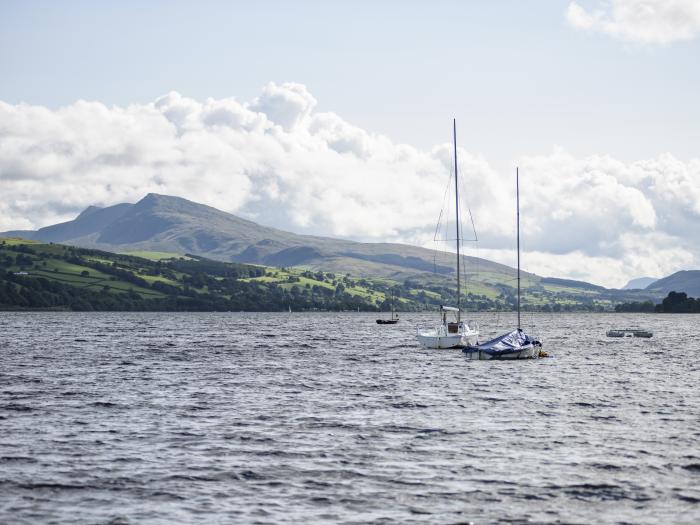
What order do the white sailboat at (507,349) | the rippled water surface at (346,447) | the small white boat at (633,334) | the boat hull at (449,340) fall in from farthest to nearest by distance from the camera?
the small white boat at (633,334), the boat hull at (449,340), the white sailboat at (507,349), the rippled water surface at (346,447)

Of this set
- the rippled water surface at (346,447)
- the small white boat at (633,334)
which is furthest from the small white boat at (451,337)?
the small white boat at (633,334)

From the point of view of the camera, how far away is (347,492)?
34.7 metres

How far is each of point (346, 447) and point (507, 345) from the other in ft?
229

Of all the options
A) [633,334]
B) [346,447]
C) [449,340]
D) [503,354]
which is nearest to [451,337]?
[449,340]

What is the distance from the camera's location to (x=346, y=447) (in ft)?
145

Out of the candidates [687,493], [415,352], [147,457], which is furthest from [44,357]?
[687,493]

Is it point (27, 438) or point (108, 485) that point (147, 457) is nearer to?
point (108, 485)

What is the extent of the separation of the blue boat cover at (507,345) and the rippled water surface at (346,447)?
18.5m

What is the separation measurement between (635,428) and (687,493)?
55.8 ft

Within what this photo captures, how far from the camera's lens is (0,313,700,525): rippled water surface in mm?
32469

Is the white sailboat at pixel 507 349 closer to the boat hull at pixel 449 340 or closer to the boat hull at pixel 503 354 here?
the boat hull at pixel 503 354

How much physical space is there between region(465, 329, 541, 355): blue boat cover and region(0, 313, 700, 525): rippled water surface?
18.5 metres

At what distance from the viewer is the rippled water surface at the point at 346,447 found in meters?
32.5

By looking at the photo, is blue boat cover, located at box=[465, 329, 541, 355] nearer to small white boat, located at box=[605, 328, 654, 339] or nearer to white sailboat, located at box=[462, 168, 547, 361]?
white sailboat, located at box=[462, 168, 547, 361]
